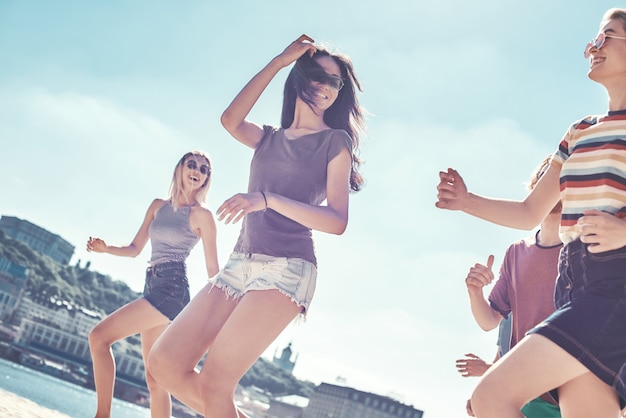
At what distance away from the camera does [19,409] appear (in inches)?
221

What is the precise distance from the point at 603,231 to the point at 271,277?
180 cm

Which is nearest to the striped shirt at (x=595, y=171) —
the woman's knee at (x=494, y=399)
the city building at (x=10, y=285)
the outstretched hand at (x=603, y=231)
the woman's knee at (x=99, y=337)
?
the outstretched hand at (x=603, y=231)

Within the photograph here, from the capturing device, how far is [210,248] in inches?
218

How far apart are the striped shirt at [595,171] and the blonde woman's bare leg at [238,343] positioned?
1.57m

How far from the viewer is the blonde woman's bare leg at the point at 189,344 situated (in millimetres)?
3480

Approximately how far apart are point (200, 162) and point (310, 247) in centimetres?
272

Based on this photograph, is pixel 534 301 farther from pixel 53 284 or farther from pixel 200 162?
pixel 53 284

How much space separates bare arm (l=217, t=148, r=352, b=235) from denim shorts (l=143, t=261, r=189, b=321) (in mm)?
2260

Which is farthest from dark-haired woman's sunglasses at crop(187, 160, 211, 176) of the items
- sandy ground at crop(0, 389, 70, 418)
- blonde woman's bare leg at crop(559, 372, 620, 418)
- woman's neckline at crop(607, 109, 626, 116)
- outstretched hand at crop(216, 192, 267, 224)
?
blonde woman's bare leg at crop(559, 372, 620, 418)

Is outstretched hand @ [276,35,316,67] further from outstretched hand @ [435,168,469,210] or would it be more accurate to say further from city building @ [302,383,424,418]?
city building @ [302,383,424,418]

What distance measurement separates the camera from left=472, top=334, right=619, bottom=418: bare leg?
7.18ft

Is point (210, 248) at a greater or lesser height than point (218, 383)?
greater

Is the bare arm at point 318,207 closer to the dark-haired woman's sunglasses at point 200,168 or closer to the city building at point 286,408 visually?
the dark-haired woman's sunglasses at point 200,168

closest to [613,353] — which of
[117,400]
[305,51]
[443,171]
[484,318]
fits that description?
[443,171]
